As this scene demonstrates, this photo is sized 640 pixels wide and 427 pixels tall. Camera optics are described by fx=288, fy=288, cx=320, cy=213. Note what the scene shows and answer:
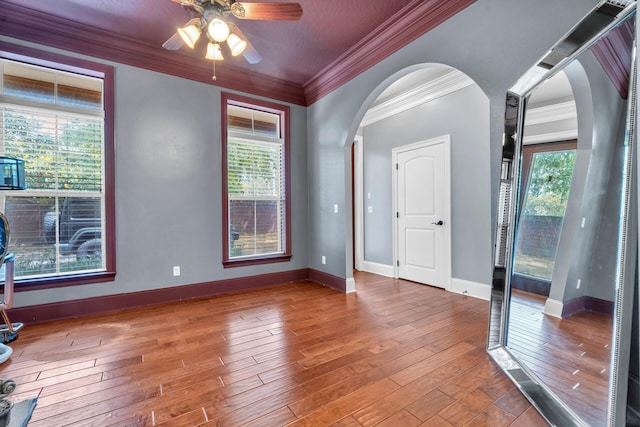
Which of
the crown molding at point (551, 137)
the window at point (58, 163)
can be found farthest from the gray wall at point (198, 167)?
the crown molding at point (551, 137)

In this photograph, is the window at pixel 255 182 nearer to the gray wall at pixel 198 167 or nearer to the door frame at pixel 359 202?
the gray wall at pixel 198 167

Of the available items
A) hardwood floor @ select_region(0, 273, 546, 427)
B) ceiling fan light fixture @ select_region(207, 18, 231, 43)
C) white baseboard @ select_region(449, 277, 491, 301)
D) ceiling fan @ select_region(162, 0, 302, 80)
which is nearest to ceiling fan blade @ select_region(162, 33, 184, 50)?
ceiling fan @ select_region(162, 0, 302, 80)

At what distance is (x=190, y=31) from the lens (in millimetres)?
2109

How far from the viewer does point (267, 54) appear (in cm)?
333

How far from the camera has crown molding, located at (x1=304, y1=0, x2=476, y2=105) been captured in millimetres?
2456

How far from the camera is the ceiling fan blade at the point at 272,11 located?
1968mm

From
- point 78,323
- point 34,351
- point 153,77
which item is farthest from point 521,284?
point 153,77

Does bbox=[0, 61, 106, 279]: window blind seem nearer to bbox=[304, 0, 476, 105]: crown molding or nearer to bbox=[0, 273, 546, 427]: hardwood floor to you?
bbox=[0, 273, 546, 427]: hardwood floor

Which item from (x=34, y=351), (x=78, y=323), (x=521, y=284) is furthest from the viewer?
(x=78, y=323)

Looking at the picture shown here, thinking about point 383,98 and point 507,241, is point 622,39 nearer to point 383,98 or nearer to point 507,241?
point 507,241

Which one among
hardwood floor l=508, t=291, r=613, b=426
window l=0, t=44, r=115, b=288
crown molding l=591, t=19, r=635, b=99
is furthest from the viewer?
window l=0, t=44, r=115, b=288

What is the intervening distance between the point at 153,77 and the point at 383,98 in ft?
10.3

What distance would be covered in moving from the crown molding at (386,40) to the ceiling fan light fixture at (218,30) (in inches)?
63.2

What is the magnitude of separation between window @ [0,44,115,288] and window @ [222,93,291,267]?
1253mm
